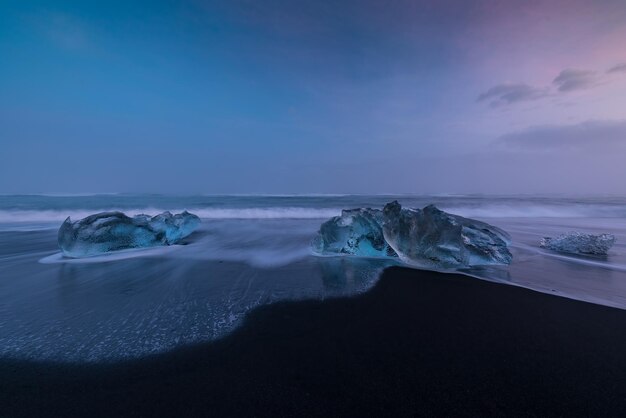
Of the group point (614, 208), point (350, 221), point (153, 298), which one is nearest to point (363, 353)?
point (153, 298)

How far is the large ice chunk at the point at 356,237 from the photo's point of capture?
5367 millimetres

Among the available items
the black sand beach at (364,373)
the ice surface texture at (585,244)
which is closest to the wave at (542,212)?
the ice surface texture at (585,244)

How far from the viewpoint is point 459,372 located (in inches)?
66.4

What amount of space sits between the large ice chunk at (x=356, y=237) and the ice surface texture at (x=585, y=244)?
136 inches

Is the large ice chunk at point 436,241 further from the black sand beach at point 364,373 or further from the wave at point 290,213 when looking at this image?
the wave at point 290,213

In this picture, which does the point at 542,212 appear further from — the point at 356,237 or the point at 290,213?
the point at 356,237

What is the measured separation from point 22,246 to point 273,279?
633 cm

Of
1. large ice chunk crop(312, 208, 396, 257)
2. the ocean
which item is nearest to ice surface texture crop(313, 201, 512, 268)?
large ice chunk crop(312, 208, 396, 257)

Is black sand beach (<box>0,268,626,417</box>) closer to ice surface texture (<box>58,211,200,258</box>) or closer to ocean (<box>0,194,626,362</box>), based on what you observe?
ocean (<box>0,194,626,362</box>)

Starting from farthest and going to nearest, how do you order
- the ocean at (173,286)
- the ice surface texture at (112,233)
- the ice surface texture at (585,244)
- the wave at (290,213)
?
the wave at (290,213) → the ice surface texture at (585,244) → the ice surface texture at (112,233) → the ocean at (173,286)

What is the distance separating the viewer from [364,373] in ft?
5.45

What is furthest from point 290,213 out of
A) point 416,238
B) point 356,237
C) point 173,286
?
point 173,286

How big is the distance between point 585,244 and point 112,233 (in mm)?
9217

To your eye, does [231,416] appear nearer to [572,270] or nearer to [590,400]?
[590,400]
